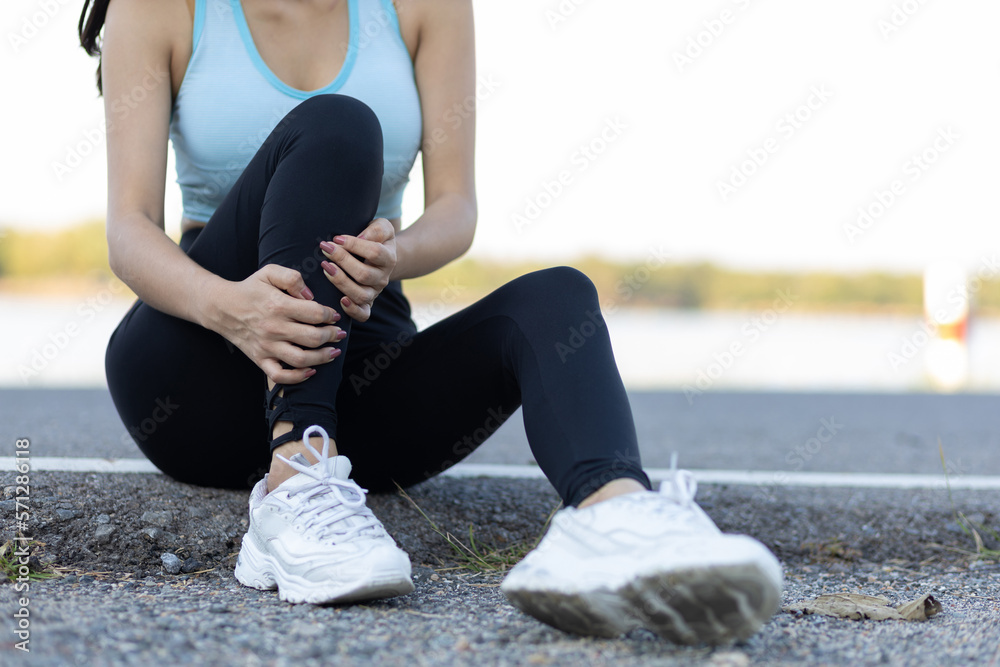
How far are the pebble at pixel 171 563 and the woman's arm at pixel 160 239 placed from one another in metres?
0.44

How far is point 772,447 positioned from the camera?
301cm

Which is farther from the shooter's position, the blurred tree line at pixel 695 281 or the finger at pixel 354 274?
the blurred tree line at pixel 695 281

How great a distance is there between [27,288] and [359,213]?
12.1m

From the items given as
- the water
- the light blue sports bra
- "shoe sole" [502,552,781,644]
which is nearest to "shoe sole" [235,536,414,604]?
"shoe sole" [502,552,781,644]

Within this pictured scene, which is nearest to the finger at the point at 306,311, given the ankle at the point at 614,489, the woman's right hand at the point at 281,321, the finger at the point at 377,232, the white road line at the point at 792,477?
the woman's right hand at the point at 281,321

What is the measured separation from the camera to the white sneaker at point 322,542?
3.61ft

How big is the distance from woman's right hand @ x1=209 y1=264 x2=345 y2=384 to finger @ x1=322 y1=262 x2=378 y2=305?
0.04 metres

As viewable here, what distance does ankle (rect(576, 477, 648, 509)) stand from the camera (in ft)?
3.36

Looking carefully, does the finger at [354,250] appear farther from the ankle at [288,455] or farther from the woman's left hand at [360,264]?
the ankle at [288,455]

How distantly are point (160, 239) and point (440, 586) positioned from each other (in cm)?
76

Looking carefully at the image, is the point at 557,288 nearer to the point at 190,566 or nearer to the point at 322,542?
the point at 322,542

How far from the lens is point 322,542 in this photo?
1.12 metres

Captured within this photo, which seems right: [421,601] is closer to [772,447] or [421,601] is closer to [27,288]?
[772,447]

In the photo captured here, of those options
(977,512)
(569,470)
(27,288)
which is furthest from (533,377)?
(27,288)
